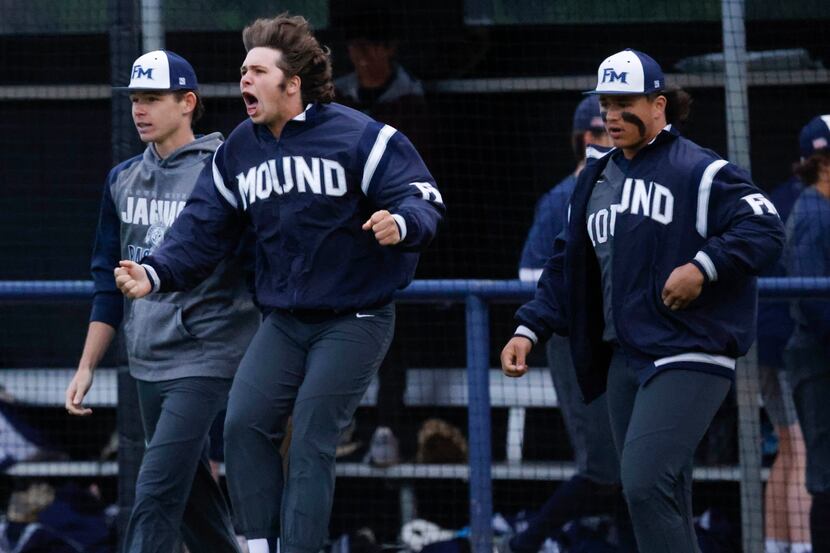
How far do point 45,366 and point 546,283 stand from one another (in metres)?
3.68

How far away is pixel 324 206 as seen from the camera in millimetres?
4961

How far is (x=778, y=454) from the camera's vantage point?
7.03 m

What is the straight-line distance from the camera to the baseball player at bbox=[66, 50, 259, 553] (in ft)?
17.7

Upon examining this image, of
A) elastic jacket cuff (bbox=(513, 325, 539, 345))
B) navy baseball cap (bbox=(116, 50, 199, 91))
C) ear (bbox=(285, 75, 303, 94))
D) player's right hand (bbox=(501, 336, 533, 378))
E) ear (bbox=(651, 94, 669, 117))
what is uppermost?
navy baseball cap (bbox=(116, 50, 199, 91))

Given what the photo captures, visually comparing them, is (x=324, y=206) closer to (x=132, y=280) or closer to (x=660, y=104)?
(x=132, y=280)

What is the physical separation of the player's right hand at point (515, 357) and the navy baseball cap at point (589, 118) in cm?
174

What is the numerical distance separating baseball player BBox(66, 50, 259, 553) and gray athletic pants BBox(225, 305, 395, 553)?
475mm

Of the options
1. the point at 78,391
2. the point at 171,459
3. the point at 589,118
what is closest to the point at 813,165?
the point at 589,118

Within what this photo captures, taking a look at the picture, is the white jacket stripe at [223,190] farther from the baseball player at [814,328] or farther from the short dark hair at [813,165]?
the short dark hair at [813,165]

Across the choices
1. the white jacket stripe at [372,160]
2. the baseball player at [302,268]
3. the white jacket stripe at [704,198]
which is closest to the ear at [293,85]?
the baseball player at [302,268]

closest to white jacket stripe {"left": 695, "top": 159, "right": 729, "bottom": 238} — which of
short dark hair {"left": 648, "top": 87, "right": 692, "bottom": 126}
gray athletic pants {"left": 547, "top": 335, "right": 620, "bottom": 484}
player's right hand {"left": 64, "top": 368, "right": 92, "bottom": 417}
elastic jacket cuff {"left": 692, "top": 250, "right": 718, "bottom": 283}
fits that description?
elastic jacket cuff {"left": 692, "top": 250, "right": 718, "bottom": 283}

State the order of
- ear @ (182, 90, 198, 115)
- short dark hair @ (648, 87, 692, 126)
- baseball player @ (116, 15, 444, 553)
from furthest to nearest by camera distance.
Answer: ear @ (182, 90, 198, 115) < short dark hair @ (648, 87, 692, 126) < baseball player @ (116, 15, 444, 553)

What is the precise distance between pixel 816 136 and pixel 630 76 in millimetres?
1951

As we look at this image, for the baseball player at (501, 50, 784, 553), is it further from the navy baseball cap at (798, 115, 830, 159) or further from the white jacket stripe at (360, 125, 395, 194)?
the navy baseball cap at (798, 115, 830, 159)
